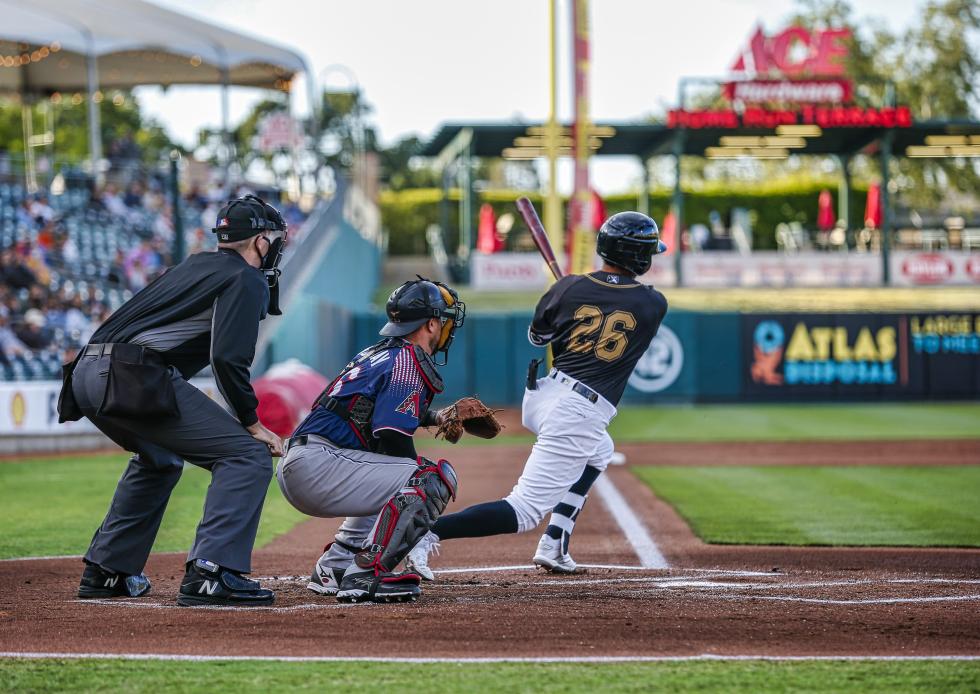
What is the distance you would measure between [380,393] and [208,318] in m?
0.88

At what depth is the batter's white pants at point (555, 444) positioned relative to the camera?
265 inches

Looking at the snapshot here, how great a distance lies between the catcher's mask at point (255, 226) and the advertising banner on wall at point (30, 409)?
11147 mm

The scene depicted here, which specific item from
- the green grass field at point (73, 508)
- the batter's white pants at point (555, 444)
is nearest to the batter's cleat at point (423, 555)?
the batter's white pants at point (555, 444)

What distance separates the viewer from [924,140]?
3928 cm

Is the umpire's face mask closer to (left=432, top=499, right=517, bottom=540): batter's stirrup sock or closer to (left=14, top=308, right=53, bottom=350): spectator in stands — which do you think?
(left=432, top=499, right=517, bottom=540): batter's stirrup sock

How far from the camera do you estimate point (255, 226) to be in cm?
591

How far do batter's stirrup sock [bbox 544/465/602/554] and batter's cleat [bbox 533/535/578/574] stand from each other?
1.2 inches

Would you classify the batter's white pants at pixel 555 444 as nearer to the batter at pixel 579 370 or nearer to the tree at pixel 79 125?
the batter at pixel 579 370

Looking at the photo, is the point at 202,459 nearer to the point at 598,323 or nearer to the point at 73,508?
the point at 598,323

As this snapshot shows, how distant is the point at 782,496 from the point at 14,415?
10638 mm

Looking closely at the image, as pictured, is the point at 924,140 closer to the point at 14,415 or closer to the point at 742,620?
the point at 14,415

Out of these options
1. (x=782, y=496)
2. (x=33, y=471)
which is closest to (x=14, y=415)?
(x=33, y=471)

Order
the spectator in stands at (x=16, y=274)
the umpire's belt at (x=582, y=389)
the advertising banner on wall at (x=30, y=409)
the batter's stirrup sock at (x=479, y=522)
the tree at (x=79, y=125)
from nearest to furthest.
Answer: the batter's stirrup sock at (x=479, y=522) → the umpire's belt at (x=582, y=389) → the advertising banner on wall at (x=30, y=409) → the spectator in stands at (x=16, y=274) → the tree at (x=79, y=125)

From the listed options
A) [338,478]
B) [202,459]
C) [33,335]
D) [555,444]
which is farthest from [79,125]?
[338,478]
